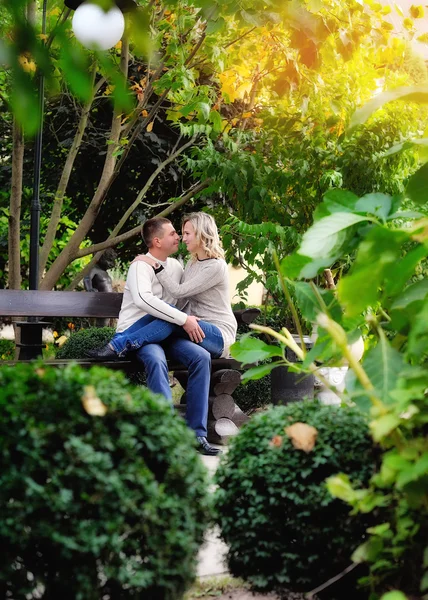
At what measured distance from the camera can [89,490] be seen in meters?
1.73

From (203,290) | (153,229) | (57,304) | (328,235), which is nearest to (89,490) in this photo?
(328,235)

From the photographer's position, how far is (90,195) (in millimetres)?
10812

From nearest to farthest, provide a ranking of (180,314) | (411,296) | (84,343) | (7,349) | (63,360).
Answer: (411,296) < (180,314) < (63,360) < (84,343) < (7,349)

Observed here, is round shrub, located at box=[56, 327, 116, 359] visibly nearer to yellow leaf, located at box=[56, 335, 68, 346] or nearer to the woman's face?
yellow leaf, located at box=[56, 335, 68, 346]

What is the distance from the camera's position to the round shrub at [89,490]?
5.61ft

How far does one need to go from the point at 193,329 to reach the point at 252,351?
296 cm

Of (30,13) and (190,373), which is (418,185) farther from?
(190,373)

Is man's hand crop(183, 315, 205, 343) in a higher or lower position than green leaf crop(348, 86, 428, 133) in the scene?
higher

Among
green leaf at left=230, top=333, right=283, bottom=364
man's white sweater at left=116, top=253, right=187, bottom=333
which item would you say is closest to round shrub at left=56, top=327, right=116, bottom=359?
man's white sweater at left=116, top=253, right=187, bottom=333

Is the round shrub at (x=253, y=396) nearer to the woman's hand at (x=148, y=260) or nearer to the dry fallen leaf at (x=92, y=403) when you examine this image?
the woman's hand at (x=148, y=260)

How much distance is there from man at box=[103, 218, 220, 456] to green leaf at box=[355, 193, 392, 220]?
302 cm

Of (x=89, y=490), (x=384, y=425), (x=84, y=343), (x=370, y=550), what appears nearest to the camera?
(x=89, y=490)

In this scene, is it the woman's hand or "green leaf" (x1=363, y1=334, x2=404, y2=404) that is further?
the woman's hand

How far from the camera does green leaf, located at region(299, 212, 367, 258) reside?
7.29 ft
